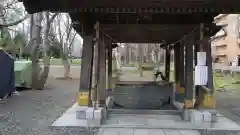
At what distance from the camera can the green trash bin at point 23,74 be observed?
14.3 meters

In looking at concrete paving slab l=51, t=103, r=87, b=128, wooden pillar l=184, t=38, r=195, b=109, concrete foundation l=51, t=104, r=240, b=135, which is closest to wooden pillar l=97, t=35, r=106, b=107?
concrete foundation l=51, t=104, r=240, b=135

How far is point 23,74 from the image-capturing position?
14602mm

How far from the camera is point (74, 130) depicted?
6750mm

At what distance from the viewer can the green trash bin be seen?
46.9 feet

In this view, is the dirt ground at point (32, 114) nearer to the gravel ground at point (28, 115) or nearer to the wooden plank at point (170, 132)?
the gravel ground at point (28, 115)

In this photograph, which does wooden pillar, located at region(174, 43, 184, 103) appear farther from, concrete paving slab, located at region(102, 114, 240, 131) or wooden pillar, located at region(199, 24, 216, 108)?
wooden pillar, located at region(199, 24, 216, 108)

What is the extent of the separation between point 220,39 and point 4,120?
144 ft

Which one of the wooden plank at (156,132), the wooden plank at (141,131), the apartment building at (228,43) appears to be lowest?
the wooden plank at (156,132)

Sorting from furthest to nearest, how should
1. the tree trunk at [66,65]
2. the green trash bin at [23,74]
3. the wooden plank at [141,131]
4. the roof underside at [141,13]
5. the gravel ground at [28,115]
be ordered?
the tree trunk at [66,65] → the green trash bin at [23,74] → the gravel ground at [28,115] → the wooden plank at [141,131] → the roof underside at [141,13]

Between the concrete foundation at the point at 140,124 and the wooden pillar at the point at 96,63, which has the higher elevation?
the wooden pillar at the point at 96,63

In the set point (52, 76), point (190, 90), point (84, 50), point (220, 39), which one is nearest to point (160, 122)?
point (190, 90)

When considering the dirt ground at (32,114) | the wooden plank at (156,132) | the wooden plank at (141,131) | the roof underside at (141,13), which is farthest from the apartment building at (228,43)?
the wooden plank at (141,131)

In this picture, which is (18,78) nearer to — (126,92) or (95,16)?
(126,92)

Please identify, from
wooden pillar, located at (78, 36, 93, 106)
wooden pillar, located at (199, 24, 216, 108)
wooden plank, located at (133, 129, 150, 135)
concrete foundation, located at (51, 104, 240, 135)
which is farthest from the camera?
wooden pillar, located at (78, 36, 93, 106)
